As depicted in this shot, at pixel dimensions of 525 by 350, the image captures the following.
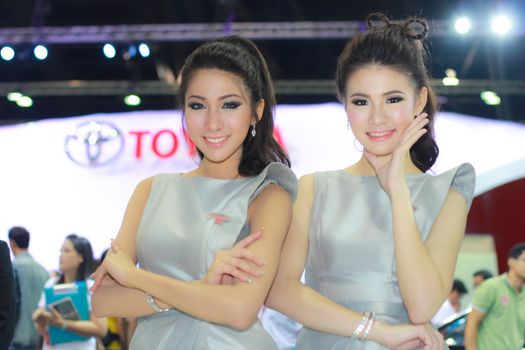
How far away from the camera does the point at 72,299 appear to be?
548cm

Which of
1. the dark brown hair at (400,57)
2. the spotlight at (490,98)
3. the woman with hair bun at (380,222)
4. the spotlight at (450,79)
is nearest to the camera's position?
the woman with hair bun at (380,222)

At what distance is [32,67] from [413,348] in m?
10.8

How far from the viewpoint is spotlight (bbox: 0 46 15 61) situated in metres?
9.60

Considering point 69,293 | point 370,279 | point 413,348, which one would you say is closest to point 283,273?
point 370,279

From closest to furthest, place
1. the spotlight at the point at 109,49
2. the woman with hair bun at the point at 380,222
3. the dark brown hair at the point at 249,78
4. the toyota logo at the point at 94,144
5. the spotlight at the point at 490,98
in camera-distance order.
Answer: the woman with hair bun at the point at 380,222 < the dark brown hair at the point at 249,78 < the toyota logo at the point at 94,144 < the spotlight at the point at 109,49 < the spotlight at the point at 490,98

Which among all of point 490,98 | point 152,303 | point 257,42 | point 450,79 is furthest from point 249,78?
point 490,98

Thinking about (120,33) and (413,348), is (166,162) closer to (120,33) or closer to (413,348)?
(120,33)

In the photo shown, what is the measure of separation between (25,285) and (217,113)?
14.0 feet

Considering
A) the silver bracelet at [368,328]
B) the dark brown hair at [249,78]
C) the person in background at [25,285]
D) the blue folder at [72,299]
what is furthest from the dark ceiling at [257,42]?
the silver bracelet at [368,328]

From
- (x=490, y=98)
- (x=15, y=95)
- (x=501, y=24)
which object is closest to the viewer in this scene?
(x=501, y=24)

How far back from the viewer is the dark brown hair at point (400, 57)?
2662mm

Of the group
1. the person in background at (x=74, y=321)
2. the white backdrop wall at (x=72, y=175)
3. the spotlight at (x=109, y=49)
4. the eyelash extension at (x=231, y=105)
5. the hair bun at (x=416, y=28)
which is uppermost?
the spotlight at (x=109, y=49)

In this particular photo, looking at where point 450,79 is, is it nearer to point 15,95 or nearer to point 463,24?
point 463,24

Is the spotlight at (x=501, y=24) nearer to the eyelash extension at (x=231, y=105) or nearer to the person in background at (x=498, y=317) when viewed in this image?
the person in background at (x=498, y=317)
